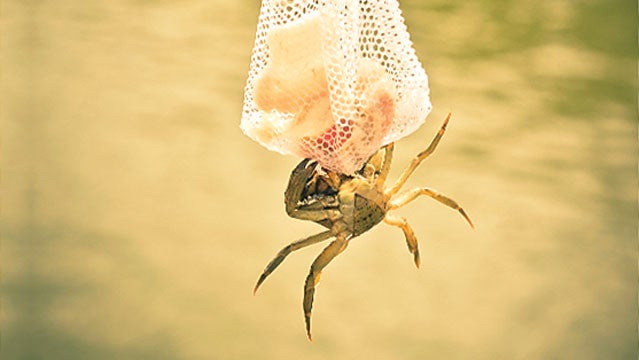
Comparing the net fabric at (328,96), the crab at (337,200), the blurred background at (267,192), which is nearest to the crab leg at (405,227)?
the crab at (337,200)

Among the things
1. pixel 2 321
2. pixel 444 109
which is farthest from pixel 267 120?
pixel 2 321

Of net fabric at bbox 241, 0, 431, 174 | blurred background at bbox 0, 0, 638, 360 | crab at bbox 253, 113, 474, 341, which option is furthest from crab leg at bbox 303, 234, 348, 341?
blurred background at bbox 0, 0, 638, 360

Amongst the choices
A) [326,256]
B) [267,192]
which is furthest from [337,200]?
[267,192]

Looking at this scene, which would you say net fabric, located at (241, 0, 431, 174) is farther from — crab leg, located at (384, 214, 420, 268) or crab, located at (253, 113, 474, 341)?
crab leg, located at (384, 214, 420, 268)

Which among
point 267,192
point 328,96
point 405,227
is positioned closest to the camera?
point 328,96

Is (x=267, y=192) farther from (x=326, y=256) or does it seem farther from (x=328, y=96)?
(x=328, y=96)

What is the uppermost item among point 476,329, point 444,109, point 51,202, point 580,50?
point 580,50

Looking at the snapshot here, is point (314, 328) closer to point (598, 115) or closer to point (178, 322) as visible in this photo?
point (178, 322)
